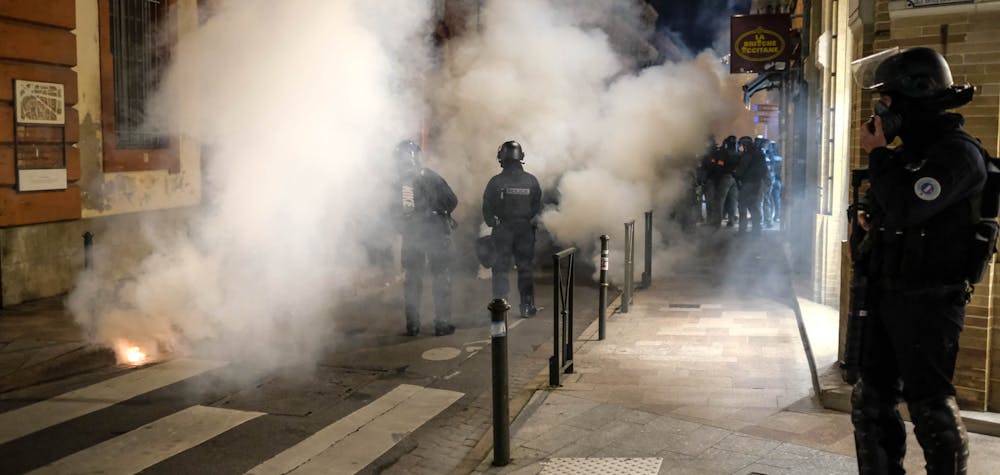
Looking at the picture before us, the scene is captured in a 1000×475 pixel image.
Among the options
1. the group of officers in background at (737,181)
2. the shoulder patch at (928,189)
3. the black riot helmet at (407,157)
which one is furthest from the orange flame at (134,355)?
the group of officers in background at (737,181)

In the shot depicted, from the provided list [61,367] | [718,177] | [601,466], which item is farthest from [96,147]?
[718,177]

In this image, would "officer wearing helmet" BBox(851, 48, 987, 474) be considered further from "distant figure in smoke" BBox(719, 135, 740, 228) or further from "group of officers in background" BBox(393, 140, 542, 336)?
"distant figure in smoke" BBox(719, 135, 740, 228)

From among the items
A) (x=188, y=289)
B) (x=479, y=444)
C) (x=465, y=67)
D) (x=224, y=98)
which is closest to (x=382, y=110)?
(x=465, y=67)

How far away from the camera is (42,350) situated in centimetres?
773

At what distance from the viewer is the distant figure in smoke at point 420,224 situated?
28.0ft

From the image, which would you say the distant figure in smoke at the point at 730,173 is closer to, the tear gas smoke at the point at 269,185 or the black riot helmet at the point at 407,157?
the tear gas smoke at the point at 269,185

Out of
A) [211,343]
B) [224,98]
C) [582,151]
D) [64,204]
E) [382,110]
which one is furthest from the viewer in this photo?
[582,151]

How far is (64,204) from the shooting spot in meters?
10.8

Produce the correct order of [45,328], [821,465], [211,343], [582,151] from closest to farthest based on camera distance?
1. [821,465]
2. [211,343]
3. [45,328]
4. [582,151]

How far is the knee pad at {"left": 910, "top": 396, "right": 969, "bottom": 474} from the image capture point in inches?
142

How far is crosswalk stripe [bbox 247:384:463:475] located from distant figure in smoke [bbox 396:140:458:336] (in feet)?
6.25

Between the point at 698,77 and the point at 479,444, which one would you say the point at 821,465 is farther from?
the point at 698,77

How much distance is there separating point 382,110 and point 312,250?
283cm

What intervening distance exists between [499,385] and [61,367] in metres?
4.08
